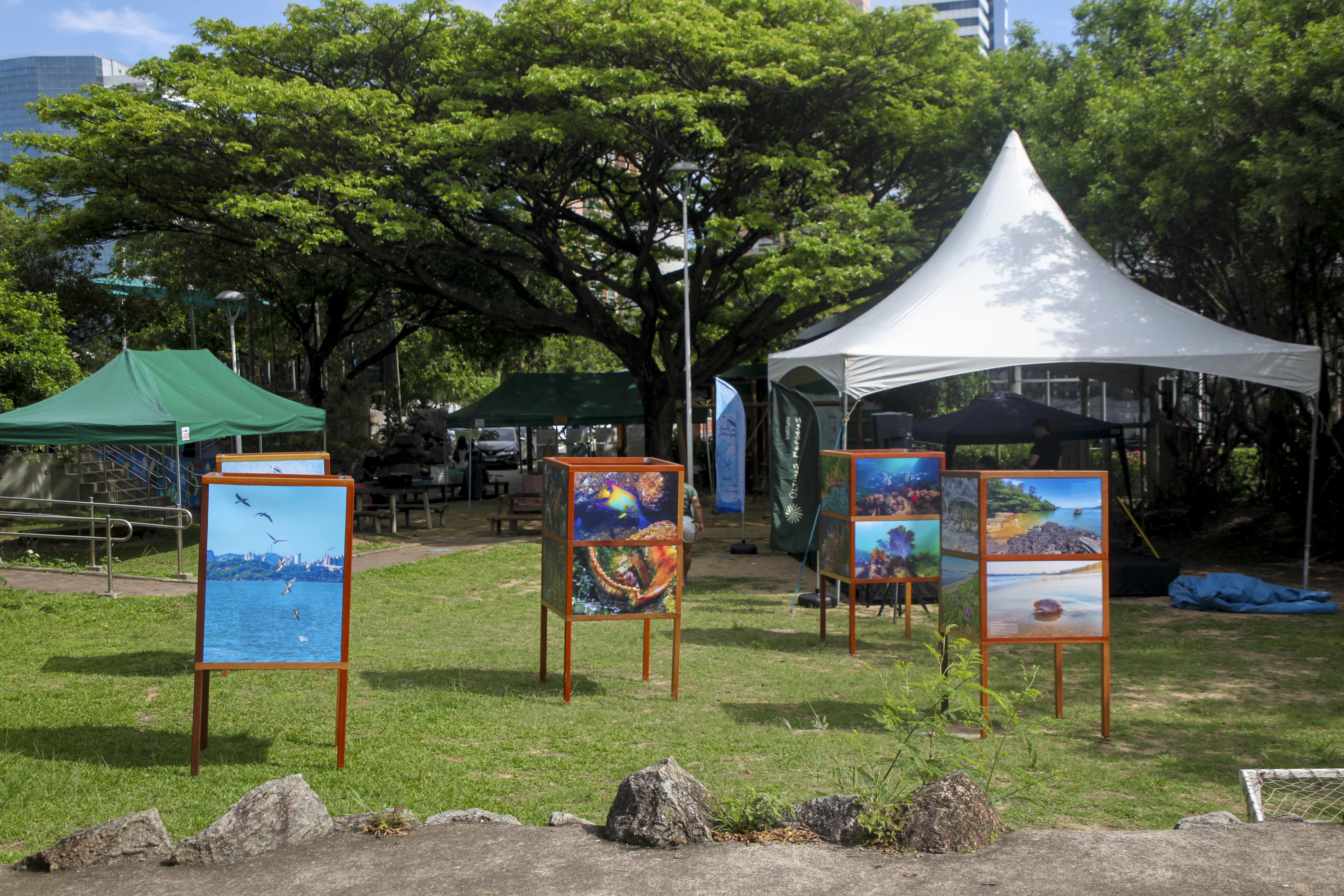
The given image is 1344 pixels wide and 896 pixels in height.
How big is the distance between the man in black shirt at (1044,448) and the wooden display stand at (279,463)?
29.1 ft

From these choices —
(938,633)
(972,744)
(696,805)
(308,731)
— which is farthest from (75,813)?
(938,633)

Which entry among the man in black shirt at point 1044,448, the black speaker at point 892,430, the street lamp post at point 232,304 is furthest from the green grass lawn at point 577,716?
the street lamp post at point 232,304

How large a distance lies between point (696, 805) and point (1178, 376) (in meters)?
15.5

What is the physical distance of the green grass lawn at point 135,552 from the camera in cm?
1334

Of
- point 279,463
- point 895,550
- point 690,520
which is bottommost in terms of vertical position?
point 895,550

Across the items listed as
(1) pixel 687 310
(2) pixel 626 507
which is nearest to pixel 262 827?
(2) pixel 626 507

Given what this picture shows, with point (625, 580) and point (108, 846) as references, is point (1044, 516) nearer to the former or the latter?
point (625, 580)

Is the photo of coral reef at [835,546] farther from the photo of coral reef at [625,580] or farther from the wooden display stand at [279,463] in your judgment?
the wooden display stand at [279,463]

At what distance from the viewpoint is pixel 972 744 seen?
16.3 feet

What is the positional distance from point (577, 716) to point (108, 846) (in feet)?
10.2

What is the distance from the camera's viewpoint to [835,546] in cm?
889

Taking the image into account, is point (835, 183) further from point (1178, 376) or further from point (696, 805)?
point (696, 805)

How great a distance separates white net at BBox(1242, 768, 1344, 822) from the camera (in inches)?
161

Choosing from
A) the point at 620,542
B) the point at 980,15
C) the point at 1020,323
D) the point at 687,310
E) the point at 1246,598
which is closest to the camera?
the point at 620,542
